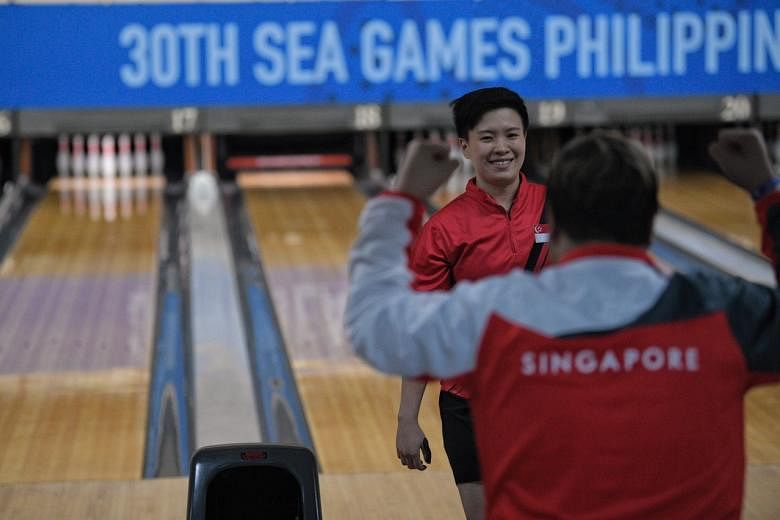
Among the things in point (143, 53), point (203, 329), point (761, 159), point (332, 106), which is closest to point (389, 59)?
point (143, 53)

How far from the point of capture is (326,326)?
474cm

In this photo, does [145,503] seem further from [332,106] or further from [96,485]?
[332,106]

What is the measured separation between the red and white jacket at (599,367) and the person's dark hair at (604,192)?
2 cm

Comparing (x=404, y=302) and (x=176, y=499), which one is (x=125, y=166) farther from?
(x=404, y=302)

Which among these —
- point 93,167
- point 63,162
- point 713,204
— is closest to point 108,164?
point 93,167

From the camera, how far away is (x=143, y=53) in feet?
15.4

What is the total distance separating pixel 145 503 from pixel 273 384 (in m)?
1.11

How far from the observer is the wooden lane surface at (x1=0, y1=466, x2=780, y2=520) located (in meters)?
2.93

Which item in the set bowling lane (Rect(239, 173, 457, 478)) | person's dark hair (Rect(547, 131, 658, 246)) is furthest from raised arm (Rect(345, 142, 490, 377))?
bowling lane (Rect(239, 173, 457, 478))

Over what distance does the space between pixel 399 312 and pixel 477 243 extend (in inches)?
36.8

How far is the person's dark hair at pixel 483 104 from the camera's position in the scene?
79.4 inches

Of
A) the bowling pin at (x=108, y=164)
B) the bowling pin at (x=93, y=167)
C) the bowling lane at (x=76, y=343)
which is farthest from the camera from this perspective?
the bowling pin at (x=108, y=164)

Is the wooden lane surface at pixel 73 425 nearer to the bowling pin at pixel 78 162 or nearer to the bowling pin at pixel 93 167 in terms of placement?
the bowling pin at pixel 93 167

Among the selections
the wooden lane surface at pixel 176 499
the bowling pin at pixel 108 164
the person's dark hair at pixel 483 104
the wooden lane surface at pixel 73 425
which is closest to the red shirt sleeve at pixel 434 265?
→ the person's dark hair at pixel 483 104
